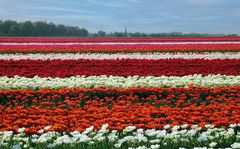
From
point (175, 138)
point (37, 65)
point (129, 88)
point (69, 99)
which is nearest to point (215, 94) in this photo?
point (129, 88)

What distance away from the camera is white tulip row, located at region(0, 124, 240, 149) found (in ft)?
19.6

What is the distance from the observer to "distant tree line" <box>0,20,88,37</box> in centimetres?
7531

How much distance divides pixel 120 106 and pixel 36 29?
240 ft

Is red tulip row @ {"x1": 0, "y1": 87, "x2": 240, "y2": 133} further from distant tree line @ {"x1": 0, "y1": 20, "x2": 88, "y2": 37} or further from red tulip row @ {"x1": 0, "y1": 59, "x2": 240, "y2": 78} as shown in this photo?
distant tree line @ {"x1": 0, "y1": 20, "x2": 88, "y2": 37}

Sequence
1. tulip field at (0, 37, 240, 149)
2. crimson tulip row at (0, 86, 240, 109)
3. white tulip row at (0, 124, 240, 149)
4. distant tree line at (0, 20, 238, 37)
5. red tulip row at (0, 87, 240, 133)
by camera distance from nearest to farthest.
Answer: white tulip row at (0, 124, 240, 149) → tulip field at (0, 37, 240, 149) → red tulip row at (0, 87, 240, 133) → crimson tulip row at (0, 86, 240, 109) → distant tree line at (0, 20, 238, 37)

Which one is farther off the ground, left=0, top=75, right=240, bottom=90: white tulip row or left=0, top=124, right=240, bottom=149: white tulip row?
left=0, top=124, right=240, bottom=149: white tulip row

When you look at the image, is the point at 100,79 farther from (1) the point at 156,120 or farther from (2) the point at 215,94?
(1) the point at 156,120

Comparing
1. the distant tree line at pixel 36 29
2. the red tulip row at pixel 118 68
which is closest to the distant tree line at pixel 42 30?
the distant tree line at pixel 36 29

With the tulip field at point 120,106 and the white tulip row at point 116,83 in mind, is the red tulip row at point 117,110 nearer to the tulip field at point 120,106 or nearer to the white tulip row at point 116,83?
the tulip field at point 120,106

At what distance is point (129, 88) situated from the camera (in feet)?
36.4

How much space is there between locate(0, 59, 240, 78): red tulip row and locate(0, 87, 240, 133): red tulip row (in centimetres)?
363

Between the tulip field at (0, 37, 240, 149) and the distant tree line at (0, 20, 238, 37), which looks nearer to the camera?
the tulip field at (0, 37, 240, 149)

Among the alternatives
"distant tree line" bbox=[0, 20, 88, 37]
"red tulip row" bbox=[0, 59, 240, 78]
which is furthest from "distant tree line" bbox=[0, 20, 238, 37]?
"red tulip row" bbox=[0, 59, 240, 78]

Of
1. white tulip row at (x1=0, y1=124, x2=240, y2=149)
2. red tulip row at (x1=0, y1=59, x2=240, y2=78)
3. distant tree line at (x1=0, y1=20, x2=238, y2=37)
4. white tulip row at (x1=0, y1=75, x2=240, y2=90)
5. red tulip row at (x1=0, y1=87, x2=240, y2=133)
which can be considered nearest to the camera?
white tulip row at (x1=0, y1=124, x2=240, y2=149)
